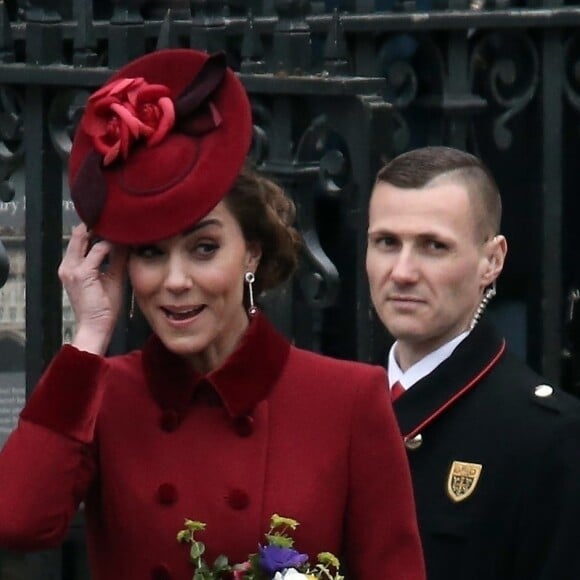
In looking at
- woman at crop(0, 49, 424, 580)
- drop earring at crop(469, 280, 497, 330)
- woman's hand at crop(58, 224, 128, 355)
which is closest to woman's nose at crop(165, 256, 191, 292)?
woman at crop(0, 49, 424, 580)

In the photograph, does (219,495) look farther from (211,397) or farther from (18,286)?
(18,286)

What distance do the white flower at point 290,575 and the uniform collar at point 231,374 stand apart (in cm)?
31

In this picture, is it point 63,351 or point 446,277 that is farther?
point 446,277

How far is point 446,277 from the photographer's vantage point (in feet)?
13.8

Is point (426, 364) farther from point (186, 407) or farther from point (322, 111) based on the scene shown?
point (186, 407)

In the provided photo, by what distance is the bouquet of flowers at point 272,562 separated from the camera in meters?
3.35

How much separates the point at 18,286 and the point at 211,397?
3.97 ft

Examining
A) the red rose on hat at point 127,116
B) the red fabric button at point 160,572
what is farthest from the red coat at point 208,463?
the red rose on hat at point 127,116

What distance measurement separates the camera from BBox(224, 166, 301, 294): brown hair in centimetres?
360

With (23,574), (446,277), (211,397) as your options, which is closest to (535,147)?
(446,277)

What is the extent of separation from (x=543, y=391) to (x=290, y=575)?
42.8 inches

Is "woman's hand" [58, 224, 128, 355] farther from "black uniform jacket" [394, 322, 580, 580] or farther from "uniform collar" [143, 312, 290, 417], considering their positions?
"black uniform jacket" [394, 322, 580, 580]

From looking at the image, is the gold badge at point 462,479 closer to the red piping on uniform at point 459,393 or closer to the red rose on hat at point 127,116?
the red piping on uniform at point 459,393

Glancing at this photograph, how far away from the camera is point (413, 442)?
4242mm
